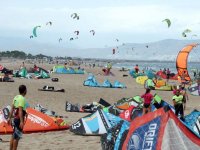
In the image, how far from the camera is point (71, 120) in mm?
13742

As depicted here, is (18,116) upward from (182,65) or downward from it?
downward

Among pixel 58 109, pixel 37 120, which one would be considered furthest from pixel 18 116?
pixel 58 109

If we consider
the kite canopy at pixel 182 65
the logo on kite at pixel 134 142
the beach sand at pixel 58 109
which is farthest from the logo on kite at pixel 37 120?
the kite canopy at pixel 182 65

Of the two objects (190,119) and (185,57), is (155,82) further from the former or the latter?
(190,119)

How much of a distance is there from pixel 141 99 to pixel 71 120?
223cm

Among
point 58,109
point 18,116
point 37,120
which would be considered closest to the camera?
point 18,116

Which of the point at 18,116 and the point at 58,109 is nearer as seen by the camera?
the point at 18,116

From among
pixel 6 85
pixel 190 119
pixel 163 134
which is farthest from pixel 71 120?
pixel 6 85

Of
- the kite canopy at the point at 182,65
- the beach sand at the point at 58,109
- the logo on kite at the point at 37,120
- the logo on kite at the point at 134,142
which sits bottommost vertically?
the beach sand at the point at 58,109

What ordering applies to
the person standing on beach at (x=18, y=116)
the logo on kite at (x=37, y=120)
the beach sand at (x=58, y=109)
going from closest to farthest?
the person standing on beach at (x=18, y=116), the beach sand at (x=58, y=109), the logo on kite at (x=37, y=120)

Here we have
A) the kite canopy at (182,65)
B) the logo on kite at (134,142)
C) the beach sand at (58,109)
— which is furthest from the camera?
the kite canopy at (182,65)

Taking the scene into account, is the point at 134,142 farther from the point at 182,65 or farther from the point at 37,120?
the point at 182,65

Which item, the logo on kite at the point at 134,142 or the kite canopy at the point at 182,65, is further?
the kite canopy at the point at 182,65

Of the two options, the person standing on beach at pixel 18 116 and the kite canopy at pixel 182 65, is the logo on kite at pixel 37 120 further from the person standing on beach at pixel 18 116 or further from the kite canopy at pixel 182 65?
the kite canopy at pixel 182 65
